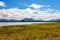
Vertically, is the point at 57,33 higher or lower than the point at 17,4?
lower

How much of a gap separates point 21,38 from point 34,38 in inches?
9.4

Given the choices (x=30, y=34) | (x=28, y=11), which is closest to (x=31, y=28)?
(x=30, y=34)

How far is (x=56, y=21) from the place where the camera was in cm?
260

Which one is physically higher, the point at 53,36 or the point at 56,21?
the point at 56,21

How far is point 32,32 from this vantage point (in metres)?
2.51

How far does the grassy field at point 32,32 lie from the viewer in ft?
8.09

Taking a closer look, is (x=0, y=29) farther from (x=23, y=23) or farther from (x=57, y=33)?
(x=57, y=33)

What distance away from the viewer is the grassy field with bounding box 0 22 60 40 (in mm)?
2465

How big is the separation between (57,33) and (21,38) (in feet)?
2.23

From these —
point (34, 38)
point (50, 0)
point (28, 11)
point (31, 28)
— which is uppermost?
point (50, 0)

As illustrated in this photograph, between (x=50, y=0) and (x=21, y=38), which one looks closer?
(x=21, y=38)

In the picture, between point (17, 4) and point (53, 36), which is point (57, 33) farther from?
point (17, 4)

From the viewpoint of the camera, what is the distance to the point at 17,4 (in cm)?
258

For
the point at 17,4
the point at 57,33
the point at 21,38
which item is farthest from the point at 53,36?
the point at 17,4
